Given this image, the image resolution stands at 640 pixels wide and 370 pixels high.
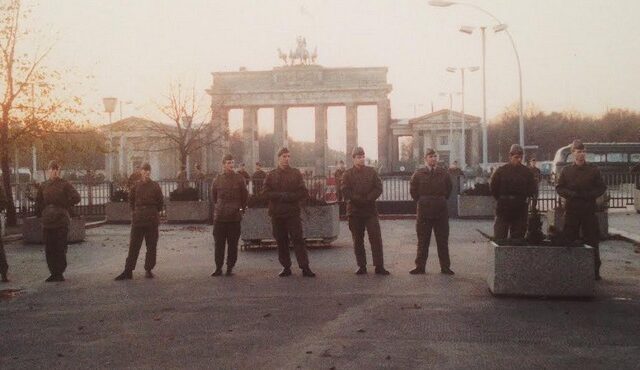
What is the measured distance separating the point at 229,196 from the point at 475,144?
305 ft

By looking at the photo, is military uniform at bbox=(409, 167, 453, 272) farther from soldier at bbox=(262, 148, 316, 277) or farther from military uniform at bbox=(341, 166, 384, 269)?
soldier at bbox=(262, 148, 316, 277)

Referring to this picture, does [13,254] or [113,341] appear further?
[13,254]

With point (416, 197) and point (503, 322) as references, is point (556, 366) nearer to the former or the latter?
point (503, 322)

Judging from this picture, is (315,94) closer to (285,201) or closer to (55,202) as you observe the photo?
(55,202)

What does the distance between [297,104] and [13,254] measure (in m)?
70.9

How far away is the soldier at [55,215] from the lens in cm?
1213

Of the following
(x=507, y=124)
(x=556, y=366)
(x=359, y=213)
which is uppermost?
(x=507, y=124)

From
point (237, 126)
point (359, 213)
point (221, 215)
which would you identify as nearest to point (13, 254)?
point (221, 215)

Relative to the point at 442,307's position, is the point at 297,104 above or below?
above

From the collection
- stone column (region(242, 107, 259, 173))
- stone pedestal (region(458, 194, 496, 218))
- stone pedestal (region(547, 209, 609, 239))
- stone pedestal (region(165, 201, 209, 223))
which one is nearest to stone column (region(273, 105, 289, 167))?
stone column (region(242, 107, 259, 173))

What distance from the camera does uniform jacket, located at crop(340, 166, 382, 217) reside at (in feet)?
39.7

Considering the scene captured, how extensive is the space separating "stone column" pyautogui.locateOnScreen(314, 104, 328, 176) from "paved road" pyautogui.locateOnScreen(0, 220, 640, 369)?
234 feet

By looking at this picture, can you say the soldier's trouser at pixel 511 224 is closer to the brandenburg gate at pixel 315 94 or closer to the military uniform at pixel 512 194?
the military uniform at pixel 512 194

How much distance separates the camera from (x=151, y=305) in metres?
9.39
